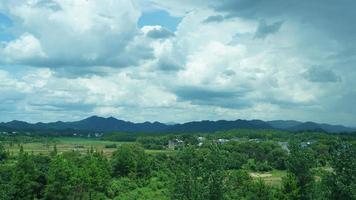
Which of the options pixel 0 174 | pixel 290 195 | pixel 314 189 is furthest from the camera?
pixel 0 174

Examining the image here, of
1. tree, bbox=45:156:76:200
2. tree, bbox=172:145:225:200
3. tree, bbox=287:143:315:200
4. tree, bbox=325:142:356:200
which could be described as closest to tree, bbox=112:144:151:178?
tree, bbox=45:156:76:200

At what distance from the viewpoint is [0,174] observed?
2435 inches

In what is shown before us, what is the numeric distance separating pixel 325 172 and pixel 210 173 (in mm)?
7487

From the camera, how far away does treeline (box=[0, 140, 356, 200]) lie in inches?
1102

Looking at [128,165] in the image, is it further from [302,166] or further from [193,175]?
[193,175]

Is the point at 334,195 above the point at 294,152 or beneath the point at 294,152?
beneath

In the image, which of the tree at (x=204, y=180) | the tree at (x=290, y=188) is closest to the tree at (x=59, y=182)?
the tree at (x=290, y=188)

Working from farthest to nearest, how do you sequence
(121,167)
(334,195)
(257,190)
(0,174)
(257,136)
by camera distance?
(257,136) → (121,167) → (0,174) → (257,190) → (334,195)

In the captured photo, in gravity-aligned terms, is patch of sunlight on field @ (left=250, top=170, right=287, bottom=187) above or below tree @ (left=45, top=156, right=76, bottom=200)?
below

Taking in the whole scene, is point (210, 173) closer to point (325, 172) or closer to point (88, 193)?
point (325, 172)

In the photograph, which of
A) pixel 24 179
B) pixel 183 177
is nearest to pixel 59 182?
pixel 24 179

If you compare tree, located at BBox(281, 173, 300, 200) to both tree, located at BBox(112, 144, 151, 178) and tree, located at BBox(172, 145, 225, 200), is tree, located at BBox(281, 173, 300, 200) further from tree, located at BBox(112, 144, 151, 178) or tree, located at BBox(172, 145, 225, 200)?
tree, located at BBox(112, 144, 151, 178)

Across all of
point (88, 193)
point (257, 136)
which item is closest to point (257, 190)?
point (88, 193)

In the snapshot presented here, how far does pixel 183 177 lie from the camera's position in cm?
2900
